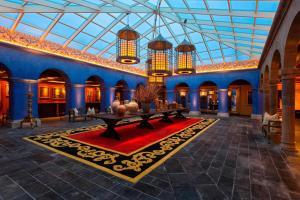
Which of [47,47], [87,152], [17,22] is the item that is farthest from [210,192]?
[47,47]

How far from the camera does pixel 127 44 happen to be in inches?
182

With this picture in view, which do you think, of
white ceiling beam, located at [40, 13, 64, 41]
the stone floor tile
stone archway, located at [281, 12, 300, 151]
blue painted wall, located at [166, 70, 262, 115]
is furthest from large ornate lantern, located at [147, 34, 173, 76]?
blue painted wall, located at [166, 70, 262, 115]

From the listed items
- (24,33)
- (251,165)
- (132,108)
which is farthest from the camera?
(24,33)

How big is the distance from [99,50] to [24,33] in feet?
13.2

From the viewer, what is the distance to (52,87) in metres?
12.3

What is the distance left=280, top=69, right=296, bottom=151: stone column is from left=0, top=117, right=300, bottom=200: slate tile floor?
434 millimetres

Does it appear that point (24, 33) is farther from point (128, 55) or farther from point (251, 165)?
point (251, 165)

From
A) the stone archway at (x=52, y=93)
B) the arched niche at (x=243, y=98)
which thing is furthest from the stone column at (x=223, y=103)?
the stone archway at (x=52, y=93)

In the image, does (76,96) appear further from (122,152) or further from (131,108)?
(122,152)

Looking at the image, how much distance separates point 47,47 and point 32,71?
154 centimetres

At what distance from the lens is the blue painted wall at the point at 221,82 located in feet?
35.5

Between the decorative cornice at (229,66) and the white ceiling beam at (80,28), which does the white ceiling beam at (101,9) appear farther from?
the decorative cornice at (229,66)

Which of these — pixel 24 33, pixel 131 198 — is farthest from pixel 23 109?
pixel 131 198

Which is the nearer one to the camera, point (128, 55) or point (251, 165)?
point (251, 165)
